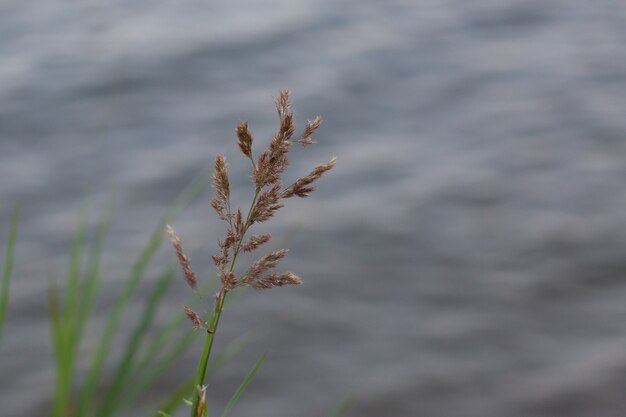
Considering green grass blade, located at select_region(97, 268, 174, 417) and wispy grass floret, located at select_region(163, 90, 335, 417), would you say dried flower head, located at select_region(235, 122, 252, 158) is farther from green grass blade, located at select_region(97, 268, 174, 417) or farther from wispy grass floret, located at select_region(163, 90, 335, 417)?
green grass blade, located at select_region(97, 268, 174, 417)

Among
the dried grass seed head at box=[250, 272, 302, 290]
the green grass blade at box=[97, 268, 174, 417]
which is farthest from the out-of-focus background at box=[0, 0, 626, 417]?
the dried grass seed head at box=[250, 272, 302, 290]

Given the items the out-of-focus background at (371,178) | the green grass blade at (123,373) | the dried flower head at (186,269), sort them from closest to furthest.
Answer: the dried flower head at (186,269)
the green grass blade at (123,373)
the out-of-focus background at (371,178)

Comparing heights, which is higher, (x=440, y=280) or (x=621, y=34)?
(x=621, y=34)

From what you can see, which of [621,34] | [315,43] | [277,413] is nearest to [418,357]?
[277,413]

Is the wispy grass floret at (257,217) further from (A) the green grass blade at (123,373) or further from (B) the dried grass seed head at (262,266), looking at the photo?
(A) the green grass blade at (123,373)

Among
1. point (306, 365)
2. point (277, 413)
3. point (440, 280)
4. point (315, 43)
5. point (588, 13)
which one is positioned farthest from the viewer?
point (588, 13)

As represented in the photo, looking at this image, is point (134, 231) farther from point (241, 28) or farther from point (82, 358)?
point (241, 28)

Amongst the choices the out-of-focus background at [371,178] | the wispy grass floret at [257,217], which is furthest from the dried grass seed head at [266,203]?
the out-of-focus background at [371,178]

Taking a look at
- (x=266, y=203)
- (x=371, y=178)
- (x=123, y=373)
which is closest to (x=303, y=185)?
(x=266, y=203)
